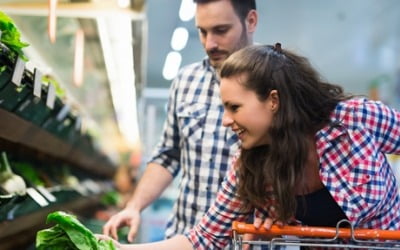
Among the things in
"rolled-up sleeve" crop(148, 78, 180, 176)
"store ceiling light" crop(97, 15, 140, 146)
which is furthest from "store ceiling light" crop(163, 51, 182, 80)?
"rolled-up sleeve" crop(148, 78, 180, 176)

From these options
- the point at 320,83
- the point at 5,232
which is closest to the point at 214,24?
the point at 320,83

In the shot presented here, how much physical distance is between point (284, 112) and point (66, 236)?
0.65 metres

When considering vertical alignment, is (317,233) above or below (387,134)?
below

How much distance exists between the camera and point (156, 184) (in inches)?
99.8

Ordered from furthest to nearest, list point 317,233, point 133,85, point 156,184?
point 133,85 < point 156,184 < point 317,233

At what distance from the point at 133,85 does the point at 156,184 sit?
6767mm

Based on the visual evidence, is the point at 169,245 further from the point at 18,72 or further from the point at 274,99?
the point at 18,72

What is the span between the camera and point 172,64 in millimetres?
5441

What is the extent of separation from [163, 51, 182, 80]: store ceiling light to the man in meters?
1.71

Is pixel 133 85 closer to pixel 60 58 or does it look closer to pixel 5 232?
pixel 60 58

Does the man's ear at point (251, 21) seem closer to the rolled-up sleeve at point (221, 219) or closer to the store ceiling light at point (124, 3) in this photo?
the rolled-up sleeve at point (221, 219)

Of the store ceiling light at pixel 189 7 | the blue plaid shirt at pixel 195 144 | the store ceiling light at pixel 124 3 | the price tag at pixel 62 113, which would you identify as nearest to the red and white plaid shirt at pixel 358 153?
the blue plaid shirt at pixel 195 144

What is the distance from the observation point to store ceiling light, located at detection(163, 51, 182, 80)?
4848 mm

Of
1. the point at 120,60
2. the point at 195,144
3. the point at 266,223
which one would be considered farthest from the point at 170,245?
the point at 120,60
